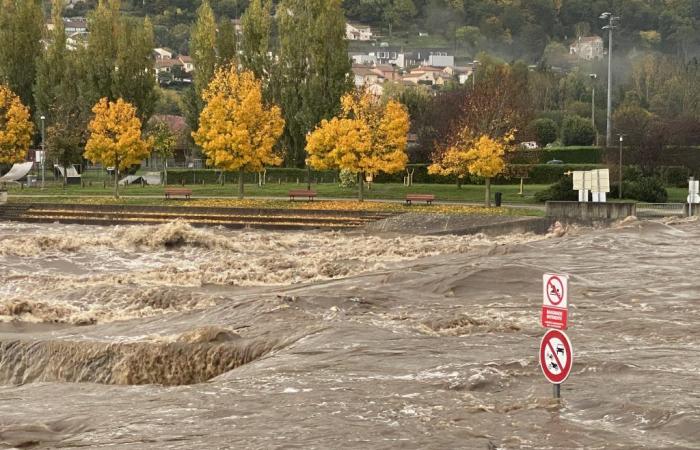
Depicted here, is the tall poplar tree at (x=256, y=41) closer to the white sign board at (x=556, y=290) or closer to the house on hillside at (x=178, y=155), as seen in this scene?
the house on hillside at (x=178, y=155)

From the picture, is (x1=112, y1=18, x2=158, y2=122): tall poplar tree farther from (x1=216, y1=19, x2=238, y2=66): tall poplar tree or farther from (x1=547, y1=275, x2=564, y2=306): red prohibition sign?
(x1=547, y1=275, x2=564, y2=306): red prohibition sign

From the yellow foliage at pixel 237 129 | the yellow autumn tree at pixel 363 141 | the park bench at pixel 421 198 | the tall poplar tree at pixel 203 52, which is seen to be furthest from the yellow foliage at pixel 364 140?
the tall poplar tree at pixel 203 52

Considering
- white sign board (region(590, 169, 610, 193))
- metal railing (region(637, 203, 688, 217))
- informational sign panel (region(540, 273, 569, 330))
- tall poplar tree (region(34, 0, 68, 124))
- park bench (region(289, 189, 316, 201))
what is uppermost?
tall poplar tree (region(34, 0, 68, 124))

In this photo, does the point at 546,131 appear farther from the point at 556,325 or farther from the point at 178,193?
the point at 556,325

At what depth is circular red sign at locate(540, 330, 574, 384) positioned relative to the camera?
12555 mm

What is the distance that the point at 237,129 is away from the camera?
6091 cm

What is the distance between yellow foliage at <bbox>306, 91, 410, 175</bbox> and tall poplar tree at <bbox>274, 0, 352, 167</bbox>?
7338mm

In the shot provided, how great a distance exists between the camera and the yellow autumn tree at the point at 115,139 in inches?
2576

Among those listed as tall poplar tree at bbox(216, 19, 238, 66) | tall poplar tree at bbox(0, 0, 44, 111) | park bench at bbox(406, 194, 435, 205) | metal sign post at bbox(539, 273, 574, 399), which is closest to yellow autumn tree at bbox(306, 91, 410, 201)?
park bench at bbox(406, 194, 435, 205)


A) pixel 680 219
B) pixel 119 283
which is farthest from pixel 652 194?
pixel 119 283

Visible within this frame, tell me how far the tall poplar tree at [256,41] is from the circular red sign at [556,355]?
62.1m

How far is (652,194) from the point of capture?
184 ft

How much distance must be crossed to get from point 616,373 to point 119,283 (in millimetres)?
17456

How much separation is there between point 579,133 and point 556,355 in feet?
314
